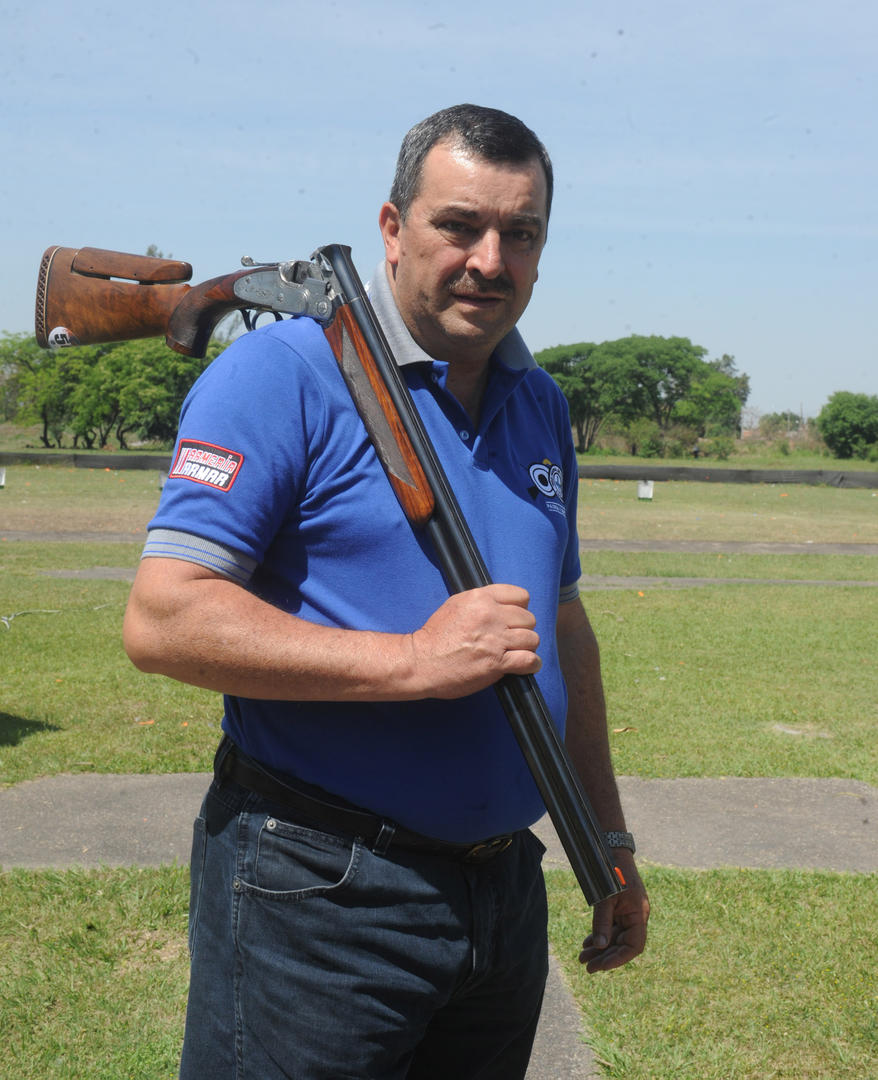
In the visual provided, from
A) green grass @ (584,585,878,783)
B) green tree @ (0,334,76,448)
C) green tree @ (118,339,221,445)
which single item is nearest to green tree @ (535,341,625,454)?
green tree @ (118,339,221,445)

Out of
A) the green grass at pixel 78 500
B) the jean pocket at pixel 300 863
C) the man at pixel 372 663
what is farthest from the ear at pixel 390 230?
the green grass at pixel 78 500

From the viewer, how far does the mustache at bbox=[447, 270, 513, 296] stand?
206 cm

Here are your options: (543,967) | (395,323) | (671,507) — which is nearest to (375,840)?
(543,967)

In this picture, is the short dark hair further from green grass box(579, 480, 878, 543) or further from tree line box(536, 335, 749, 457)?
tree line box(536, 335, 749, 457)

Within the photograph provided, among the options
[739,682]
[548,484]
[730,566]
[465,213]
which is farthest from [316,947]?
[730,566]

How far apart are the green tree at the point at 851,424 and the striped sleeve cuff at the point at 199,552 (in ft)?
246

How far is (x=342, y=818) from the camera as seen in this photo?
1.92m

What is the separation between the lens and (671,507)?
29.2 metres

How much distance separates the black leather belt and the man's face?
852 millimetres

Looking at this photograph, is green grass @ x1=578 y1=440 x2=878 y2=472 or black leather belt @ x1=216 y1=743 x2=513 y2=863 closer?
black leather belt @ x1=216 y1=743 x2=513 y2=863

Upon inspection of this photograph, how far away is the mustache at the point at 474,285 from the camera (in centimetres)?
206

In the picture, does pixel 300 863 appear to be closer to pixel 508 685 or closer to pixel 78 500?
pixel 508 685

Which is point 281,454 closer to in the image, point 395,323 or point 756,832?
point 395,323

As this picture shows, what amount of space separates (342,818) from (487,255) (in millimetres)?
1038
